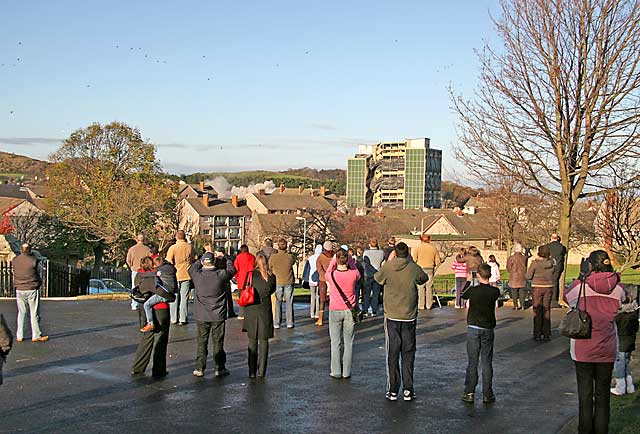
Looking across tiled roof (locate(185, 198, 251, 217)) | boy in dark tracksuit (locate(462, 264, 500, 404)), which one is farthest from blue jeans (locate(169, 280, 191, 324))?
tiled roof (locate(185, 198, 251, 217))

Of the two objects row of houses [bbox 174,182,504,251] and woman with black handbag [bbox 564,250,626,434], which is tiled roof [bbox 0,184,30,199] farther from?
woman with black handbag [bbox 564,250,626,434]

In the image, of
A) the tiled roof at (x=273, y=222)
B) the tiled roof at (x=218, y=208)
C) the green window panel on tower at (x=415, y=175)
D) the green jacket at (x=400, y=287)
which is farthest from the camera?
the green window panel on tower at (x=415, y=175)

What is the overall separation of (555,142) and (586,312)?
1164cm

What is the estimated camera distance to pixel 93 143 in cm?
4875

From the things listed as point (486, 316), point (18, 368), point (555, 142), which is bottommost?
point (18, 368)

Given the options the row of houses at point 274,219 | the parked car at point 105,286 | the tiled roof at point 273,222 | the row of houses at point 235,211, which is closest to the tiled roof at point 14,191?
the row of houses at point 235,211

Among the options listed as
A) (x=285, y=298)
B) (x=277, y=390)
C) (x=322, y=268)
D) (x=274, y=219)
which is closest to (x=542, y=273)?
(x=322, y=268)

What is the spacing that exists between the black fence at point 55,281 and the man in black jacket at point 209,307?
12.4 m

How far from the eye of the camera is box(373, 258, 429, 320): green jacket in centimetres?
998

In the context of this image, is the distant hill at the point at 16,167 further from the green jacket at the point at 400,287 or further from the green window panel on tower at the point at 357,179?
the green jacket at the point at 400,287

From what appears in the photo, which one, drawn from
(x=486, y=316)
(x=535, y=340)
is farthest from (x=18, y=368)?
(x=535, y=340)

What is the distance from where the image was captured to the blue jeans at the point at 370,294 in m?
18.4

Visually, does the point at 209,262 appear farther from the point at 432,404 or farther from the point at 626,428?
the point at 626,428

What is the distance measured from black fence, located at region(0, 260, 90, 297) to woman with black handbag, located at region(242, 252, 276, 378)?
12.8m
